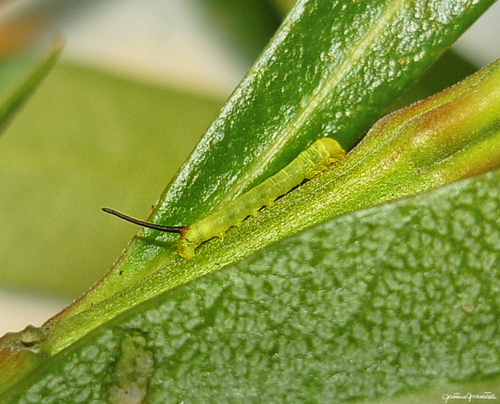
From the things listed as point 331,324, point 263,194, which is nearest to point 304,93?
point 263,194

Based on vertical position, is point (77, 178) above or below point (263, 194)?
above

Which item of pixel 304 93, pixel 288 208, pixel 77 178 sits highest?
pixel 77 178

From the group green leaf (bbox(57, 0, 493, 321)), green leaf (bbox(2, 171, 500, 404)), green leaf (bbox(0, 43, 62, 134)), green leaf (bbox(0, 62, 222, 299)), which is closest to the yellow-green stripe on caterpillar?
green leaf (bbox(57, 0, 493, 321))

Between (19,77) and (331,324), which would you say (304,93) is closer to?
(331,324)

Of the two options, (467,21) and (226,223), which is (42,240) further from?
(467,21)

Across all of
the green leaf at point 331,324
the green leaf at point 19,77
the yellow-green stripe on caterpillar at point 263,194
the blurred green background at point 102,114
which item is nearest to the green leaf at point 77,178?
the blurred green background at point 102,114

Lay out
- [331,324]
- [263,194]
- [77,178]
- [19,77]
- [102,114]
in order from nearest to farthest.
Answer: [331,324] → [263,194] → [19,77] → [77,178] → [102,114]
